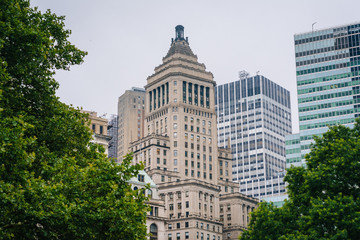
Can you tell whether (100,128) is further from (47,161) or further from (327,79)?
(327,79)

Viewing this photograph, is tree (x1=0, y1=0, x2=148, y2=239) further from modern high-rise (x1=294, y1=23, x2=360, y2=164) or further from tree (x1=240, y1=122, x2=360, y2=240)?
modern high-rise (x1=294, y1=23, x2=360, y2=164)

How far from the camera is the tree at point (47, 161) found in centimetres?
3409

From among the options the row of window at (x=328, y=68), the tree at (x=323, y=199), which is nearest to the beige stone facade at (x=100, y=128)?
the tree at (x=323, y=199)

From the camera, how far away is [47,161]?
41.0 meters

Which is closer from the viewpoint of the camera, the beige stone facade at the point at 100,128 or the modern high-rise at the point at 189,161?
the beige stone facade at the point at 100,128

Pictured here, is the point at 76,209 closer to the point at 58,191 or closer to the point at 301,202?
the point at 58,191

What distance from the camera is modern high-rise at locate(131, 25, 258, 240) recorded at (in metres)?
168

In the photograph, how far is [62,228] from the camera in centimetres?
Answer: 3559

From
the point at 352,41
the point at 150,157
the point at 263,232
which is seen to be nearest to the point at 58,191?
the point at 263,232

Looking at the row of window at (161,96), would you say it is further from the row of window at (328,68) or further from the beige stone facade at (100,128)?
the beige stone facade at (100,128)

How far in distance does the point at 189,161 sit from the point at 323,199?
427 feet

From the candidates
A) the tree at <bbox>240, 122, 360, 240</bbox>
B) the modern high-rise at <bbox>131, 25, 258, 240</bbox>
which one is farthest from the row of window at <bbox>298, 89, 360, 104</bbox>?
the tree at <bbox>240, 122, 360, 240</bbox>

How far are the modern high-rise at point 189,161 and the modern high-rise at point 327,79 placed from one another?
87.3ft

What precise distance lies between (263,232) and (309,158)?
26.3 ft
